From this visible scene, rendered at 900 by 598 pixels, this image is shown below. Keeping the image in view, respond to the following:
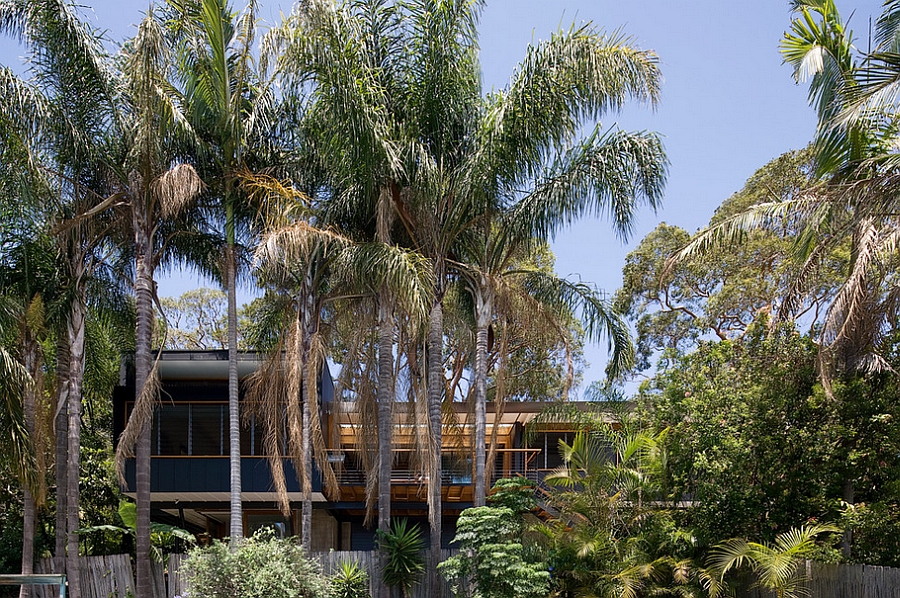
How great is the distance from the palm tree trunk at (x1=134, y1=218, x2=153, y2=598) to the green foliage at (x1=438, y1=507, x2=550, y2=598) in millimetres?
5094

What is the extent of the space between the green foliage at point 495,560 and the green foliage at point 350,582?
61.0 inches

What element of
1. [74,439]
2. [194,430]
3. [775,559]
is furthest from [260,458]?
[775,559]

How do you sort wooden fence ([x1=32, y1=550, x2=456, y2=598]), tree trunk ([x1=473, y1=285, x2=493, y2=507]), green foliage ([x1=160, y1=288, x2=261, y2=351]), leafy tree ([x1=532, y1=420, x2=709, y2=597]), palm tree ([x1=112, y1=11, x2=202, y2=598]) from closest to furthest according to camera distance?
leafy tree ([x1=532, y1=420, x2=709, y2=597]), palm tree ([x1=112, y1=11, x2=202, y2=598]), tree trunk ([x1=473, y1=285, x2=493, y2=507]), wooden fence ([x1=32, y1=550, x2=456, y2=598]), green foliage ([x1=160, y1=288, x2=261, y2=351])

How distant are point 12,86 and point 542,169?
954 centimetres

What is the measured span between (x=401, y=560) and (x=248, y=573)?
2.98 m

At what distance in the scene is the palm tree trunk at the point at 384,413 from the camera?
16.3 meters

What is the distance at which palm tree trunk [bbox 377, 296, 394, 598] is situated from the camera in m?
16.3

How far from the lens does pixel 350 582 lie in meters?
15.8

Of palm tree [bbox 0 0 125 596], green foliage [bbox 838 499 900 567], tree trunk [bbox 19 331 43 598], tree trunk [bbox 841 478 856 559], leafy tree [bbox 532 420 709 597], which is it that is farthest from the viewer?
tree trunk [bbox 19 331 43 598]

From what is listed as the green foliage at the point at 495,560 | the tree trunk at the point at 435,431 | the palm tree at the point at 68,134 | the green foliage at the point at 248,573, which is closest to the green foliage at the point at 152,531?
the palm tree at the point at 68,134

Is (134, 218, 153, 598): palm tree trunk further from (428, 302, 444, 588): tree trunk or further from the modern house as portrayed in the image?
(428, 302, 444, 588): tree trunk

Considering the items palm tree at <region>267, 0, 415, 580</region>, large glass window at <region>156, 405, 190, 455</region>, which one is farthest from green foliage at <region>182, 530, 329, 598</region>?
large glass window at <region>156, 405, 190, 455</region>

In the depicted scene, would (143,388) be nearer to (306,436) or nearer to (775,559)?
(306,436)

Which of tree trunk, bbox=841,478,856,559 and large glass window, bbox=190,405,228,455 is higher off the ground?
large glass window, bbox=190,405,228,455
